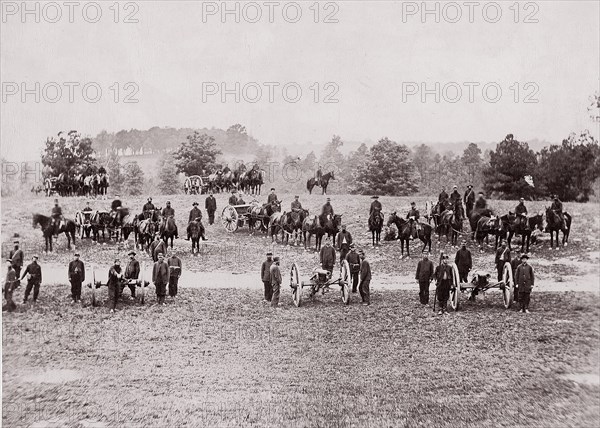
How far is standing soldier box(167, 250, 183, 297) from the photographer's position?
603 cm

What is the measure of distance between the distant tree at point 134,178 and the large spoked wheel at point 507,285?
4.31m

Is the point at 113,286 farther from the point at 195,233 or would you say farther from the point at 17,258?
the point at 195,233

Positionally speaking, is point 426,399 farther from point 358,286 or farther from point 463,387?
point 358,286

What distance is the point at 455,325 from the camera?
18.8 ft

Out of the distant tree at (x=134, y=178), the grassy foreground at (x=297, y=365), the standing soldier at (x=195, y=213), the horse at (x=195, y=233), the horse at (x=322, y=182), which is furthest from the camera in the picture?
the horse at (x=322, y=182)

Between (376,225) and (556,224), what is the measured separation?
2102mm

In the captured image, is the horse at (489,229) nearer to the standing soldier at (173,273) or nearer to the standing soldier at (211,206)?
the standing soldier at (211,206)

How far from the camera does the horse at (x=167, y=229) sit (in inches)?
257

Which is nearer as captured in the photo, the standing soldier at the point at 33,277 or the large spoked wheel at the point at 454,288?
the standing soldier at the point at 33,277

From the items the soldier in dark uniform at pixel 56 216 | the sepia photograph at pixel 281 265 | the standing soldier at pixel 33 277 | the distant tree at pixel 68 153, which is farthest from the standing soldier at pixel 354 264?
the standing soldier at pixel 33 277

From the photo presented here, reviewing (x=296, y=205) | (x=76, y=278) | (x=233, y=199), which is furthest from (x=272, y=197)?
(x=76, y=278)

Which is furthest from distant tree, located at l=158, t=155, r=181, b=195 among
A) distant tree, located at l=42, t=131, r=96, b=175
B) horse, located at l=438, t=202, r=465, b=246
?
horse, located at l=438, t=202, r=465, b=246

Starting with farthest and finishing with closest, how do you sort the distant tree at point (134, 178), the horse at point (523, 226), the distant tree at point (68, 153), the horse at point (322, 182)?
the horse at point (322, 182)
the distant tree at point (134, 178)
the horse at point (523, 226)
the distant tree at point (68, 153)

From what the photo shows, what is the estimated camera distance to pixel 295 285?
235 inches
